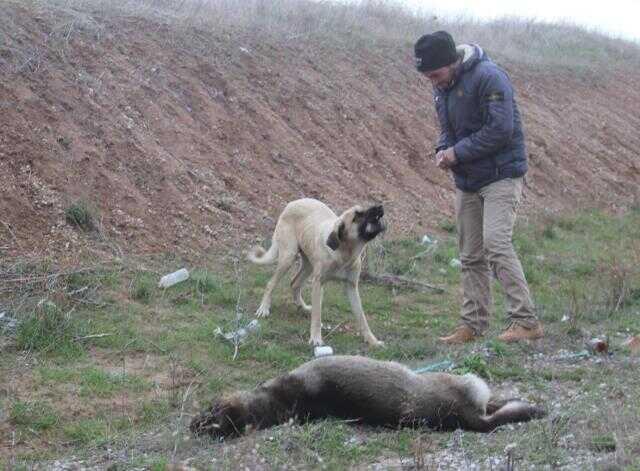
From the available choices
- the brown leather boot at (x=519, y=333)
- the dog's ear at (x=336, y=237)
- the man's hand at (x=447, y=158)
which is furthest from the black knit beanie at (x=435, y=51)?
the brown leather boot at (x=519, y=333)

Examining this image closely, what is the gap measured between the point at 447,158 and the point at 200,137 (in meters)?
4.67

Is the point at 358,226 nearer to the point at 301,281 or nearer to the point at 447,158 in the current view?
the point at 447,158

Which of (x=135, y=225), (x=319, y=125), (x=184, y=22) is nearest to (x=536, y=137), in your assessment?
(x=319, y=125)

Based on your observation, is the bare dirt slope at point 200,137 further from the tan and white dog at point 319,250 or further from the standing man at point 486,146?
the standing man at point 486,146

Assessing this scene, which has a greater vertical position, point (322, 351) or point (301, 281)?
point (322, 351)

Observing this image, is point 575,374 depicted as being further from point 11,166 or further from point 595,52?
point 595,52

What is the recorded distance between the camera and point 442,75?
681cm

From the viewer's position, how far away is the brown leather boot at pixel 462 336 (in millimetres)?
7211

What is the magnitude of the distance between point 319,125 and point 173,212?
4212 millimetres

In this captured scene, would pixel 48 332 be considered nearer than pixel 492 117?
Yes

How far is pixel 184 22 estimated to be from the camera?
13.1 m

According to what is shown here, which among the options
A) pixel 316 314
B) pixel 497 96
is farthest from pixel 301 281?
pixel 497 96

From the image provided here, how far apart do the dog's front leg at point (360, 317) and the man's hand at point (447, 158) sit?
1239 mm

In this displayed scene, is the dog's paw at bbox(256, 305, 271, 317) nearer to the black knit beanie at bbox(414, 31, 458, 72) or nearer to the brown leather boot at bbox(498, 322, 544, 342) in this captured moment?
the brown leather boot at bbox(498, 322, 544, 342)
